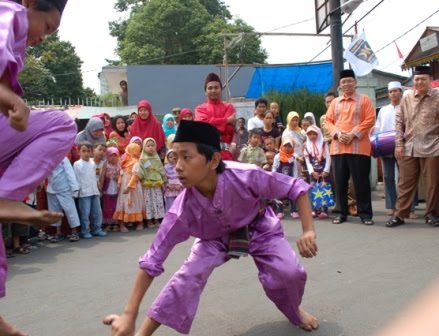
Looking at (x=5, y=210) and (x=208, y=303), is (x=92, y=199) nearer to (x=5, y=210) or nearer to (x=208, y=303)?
(x=208, y=303)

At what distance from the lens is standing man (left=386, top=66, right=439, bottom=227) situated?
20.4 feet

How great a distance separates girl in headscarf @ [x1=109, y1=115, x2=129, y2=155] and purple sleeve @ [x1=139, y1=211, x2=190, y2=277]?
5426mm

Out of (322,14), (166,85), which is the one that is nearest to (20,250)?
(322,14)

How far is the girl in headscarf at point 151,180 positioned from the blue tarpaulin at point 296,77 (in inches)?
267

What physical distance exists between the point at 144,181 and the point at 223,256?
4.68 metres

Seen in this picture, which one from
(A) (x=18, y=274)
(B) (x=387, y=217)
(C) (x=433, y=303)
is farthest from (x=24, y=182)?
(B) (x=387, y=217)

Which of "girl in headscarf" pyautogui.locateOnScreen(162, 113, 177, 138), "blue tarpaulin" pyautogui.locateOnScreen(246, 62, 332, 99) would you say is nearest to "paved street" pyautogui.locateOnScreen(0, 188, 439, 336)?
"girl in headscarf" pyautogui.locateOnScreen(162, 113, 177, 138)

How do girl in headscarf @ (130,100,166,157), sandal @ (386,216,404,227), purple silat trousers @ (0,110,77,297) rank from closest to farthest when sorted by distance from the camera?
purple silat trousers @ (0,110,77,297)
sandal @ (386,216,404,227)
girl in headscarf @ (130,100,166,157)

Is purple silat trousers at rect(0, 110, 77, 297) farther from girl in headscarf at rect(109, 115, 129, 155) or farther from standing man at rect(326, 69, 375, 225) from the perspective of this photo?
girl in headscarf at rect(109, 115, 129, 155)

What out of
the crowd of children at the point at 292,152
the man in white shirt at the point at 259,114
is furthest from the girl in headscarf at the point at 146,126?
the man in white shirt at the point at 259,114

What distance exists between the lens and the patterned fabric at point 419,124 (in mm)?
6207

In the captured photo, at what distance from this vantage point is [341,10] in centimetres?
1012

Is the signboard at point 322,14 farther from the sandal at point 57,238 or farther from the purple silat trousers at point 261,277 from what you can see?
the purple silat trousers at point 261,277

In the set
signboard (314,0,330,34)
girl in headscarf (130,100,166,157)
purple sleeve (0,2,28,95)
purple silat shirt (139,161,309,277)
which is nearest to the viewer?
purple sleeve (0,2,28,95)
